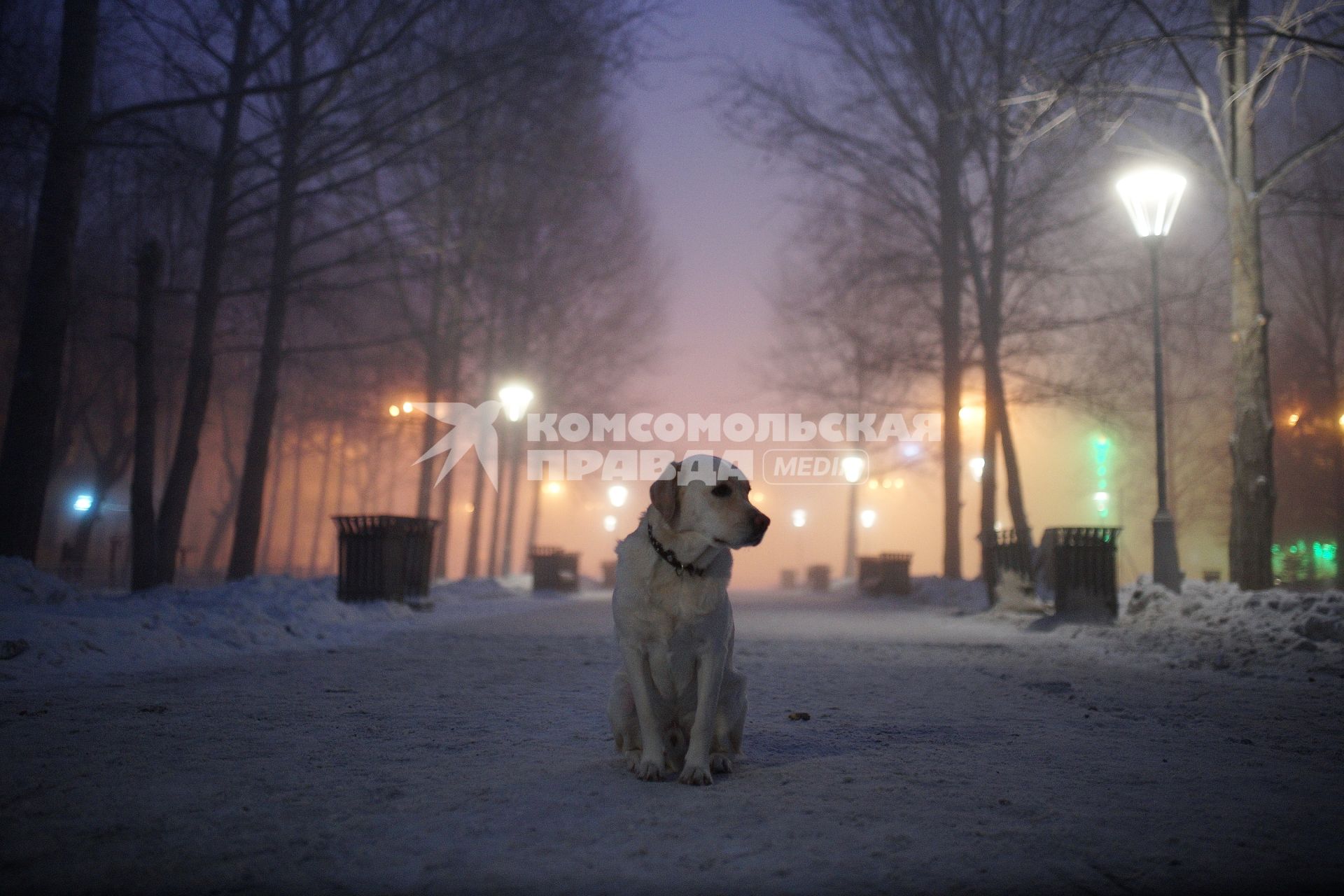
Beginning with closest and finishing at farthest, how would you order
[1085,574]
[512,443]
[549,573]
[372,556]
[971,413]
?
[1085,574]
[372,556]
[549,573]
[971,413]
[512,443]

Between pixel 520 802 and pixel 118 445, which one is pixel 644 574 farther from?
pixel 118 445

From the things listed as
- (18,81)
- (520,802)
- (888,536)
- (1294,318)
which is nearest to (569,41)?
(18,81)

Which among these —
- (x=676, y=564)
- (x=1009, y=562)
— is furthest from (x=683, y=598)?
(x=1009, y=562)

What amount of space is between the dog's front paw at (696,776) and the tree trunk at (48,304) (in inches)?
391

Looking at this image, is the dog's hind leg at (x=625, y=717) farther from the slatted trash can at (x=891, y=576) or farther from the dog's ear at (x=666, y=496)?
the slatted trash can at (x=891, y=576)

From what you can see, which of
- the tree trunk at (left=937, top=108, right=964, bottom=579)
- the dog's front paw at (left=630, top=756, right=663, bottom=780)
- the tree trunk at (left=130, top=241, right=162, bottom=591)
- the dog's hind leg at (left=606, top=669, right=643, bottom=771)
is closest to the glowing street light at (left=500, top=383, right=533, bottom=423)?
the tree trunk at (left=130, top=241, right=162, bottom=591)

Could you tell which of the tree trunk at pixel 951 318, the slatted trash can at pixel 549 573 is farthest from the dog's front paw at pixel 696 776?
the slatted trash can at pixel 549 573

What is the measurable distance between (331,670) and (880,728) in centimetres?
453

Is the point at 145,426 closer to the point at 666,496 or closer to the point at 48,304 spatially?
the point at 48,304

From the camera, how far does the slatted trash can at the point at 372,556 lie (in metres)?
13.1

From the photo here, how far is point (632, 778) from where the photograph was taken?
142 inches

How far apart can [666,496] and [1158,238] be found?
441 inches

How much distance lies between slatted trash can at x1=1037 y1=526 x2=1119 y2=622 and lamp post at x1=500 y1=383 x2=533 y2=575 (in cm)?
1226

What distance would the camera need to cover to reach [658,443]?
30.9 metres
